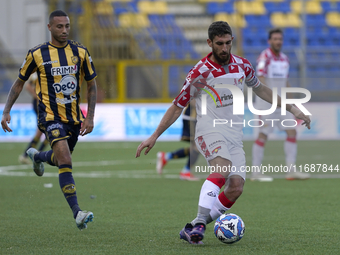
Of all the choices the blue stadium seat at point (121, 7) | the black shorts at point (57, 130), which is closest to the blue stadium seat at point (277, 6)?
the blue stadium seat at point (121, 7)

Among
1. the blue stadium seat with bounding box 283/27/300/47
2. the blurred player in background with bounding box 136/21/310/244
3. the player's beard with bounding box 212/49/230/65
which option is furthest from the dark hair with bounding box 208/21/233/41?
the blue stadium seat with bounding box 283/27/300/47

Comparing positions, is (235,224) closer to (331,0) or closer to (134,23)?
(134,23)

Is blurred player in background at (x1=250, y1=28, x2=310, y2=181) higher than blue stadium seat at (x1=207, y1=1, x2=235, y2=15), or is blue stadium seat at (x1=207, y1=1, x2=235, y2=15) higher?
blue stadium seat at (x1=207, y1=1, x2=235, y2=15)

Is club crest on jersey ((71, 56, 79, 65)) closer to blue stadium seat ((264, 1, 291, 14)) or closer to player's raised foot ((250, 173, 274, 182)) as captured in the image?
player's raised foot ((250, 173, 274, 182))

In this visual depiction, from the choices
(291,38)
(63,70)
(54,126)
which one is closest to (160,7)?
(291,38)

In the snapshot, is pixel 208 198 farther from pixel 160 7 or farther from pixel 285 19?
pixel 285 19

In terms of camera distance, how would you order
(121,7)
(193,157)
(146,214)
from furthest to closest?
(121,7), (193,157), (146,214)

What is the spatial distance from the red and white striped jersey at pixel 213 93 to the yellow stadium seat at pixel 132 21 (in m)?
17.0

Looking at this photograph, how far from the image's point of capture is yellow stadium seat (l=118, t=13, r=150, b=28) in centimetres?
2138

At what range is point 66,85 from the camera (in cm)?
535

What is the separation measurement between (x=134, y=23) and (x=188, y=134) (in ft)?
42.9

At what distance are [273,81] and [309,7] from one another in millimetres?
17710

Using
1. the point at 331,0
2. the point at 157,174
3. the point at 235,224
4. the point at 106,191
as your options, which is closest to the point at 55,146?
the point at 235,224

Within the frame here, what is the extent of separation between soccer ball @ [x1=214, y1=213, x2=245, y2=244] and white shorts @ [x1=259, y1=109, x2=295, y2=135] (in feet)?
15.2
